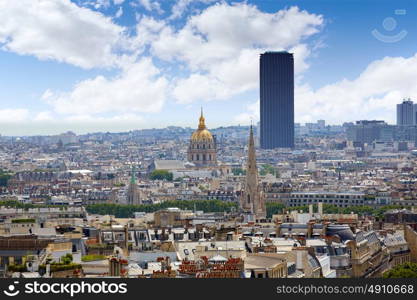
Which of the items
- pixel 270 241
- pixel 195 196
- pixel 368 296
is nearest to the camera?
pixel 368 296

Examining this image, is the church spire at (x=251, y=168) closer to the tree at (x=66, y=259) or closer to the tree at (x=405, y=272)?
the tree at (x=405, y=272)

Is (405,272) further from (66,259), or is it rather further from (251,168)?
(251,168)

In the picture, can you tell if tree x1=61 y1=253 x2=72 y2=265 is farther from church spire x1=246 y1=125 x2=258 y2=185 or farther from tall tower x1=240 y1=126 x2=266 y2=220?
church spire x1=246 y1=125 x2=258 y2=185

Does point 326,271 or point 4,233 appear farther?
point 4,233

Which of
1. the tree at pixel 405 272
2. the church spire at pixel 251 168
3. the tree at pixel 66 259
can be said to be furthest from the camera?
the church spire at pixel 251 168

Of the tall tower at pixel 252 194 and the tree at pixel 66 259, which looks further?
the tall tower at pixel 252 194

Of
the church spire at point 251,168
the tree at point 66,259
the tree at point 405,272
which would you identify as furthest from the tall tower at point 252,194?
the tree at point 66,259

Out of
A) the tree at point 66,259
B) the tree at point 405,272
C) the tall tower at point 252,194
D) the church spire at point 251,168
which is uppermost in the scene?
the church spire at point 251,168

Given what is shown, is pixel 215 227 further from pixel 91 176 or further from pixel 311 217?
pixel 91 176

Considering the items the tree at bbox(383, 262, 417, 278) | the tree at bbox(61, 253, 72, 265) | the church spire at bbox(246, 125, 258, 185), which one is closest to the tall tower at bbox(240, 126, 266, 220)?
the church spire at bbox(246, 125, 258, 185)

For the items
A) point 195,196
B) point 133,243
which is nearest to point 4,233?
point 133,243

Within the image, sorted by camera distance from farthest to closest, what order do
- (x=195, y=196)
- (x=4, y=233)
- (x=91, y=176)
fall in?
(x=91, y=176)
(x=195, y=196)
(x=4, y=233)
